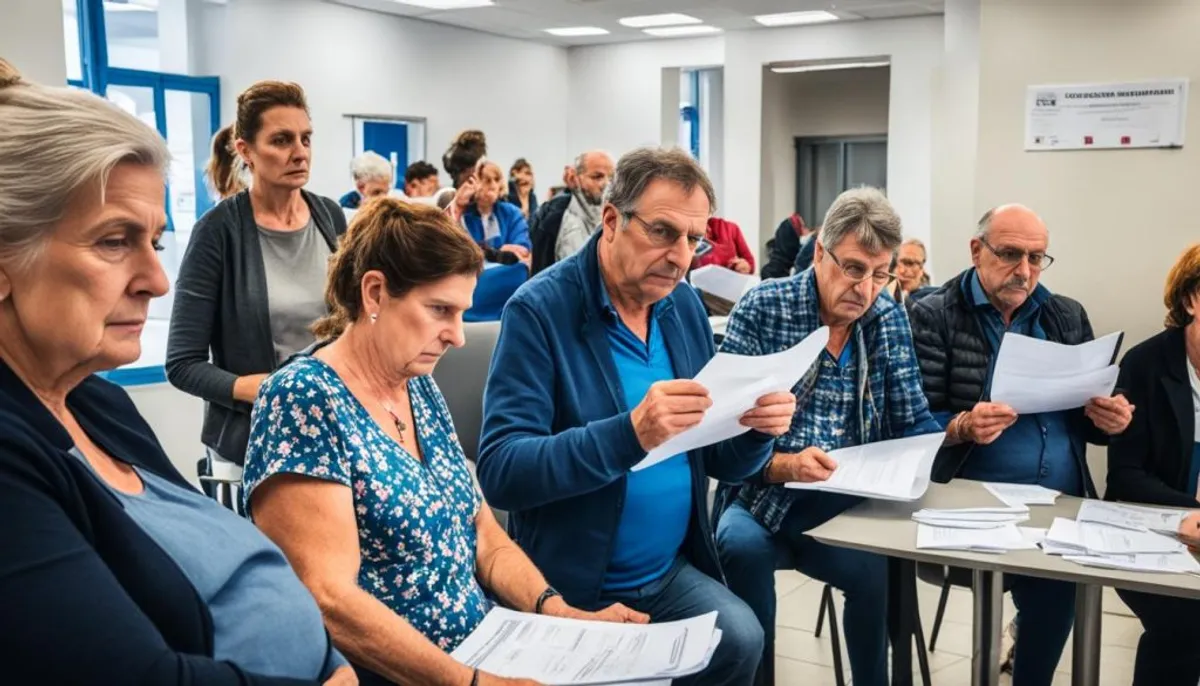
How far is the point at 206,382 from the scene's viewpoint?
241cm

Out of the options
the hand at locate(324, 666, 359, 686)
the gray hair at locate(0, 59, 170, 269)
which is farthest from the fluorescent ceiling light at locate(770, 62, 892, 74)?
the gray hair at locate(0, 59, 170, 269)

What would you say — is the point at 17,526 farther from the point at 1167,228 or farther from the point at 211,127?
the point at 211,127

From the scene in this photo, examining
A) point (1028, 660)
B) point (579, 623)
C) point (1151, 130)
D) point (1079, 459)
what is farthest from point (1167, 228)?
point (579, 623)

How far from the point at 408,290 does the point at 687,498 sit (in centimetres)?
76

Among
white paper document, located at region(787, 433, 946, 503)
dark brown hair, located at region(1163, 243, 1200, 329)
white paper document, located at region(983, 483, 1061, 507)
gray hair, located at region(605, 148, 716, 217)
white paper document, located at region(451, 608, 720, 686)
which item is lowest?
white paper document, located at region(983, 483, 1061, 507)

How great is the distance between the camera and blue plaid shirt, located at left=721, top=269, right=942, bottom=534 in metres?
2.62

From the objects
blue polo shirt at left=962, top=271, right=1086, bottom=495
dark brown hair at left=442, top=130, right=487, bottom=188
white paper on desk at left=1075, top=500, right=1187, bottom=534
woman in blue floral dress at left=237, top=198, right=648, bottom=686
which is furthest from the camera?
dark brown hair at left=442, top=130, right=487, bottom=188

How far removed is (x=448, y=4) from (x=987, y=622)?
884 centimetres

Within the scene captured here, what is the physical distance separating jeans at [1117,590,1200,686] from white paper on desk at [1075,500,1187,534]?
335 mm

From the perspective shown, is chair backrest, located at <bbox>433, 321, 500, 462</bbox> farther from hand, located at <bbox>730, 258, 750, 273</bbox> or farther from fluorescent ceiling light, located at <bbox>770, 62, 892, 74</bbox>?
fluorescent ceiling light, located at <bbox>770, 62, 892, 74</bbox>

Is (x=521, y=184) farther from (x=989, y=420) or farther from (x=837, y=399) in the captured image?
(x=989, y=420)

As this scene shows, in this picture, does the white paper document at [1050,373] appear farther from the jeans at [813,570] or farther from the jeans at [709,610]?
the jeans at [709,610]

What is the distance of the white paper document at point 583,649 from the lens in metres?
1.48

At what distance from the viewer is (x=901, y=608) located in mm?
2539
